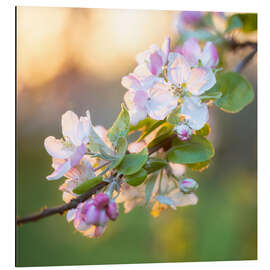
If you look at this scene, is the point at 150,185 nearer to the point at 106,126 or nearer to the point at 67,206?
the point at 67,206

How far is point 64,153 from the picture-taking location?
0.84 metres

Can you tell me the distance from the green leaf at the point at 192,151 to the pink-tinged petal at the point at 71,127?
0.75ft

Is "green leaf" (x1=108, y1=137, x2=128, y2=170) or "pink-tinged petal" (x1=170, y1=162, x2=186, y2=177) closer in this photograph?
"green leaf" (x1=108, y1=137, x2=128, y2=170)

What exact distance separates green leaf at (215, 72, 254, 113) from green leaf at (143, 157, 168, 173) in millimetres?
197

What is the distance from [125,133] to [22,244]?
1819 mm

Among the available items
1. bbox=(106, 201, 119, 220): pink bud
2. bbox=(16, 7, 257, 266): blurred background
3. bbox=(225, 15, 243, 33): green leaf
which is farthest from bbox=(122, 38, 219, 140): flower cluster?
bbox=(16, 7, 257, 266): blurred background

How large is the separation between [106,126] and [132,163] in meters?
1.88

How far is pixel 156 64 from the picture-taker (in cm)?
91

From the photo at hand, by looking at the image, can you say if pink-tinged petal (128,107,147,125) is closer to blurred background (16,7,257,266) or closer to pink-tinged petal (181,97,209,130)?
pink-tinged petal (181,97,209,130)

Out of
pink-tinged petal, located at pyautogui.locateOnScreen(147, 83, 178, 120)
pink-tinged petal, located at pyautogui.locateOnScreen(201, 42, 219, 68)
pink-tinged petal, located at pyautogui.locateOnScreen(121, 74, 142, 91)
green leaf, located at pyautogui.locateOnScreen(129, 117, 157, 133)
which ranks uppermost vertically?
pink-tinged petal, located at pyautogui.locateOnScreen(201, 42, 219, 68)

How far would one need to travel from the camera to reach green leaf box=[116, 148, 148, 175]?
0.80 metres

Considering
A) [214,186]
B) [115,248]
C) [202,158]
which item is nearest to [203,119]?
[202,158]

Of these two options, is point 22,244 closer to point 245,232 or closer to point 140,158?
point 245,232

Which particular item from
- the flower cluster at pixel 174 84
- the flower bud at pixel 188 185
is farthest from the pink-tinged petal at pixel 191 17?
the flower bud at pixel 188 185
